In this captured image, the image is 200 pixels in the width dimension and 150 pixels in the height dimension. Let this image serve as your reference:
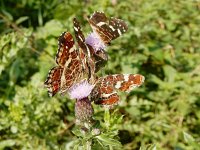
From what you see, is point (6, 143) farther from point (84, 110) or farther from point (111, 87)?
point (111, 87)

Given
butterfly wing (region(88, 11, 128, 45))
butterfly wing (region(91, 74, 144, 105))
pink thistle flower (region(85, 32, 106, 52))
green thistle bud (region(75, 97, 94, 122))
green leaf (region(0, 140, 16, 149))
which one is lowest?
green leaf (region(0, 140, 16, 149))

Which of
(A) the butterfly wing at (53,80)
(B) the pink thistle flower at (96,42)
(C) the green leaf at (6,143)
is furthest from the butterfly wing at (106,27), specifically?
(C) the green leaf at (6,143)

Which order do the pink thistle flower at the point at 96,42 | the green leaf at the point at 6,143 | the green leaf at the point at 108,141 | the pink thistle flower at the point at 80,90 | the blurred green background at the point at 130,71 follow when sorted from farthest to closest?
the blurred green background at the point at 130,71 → the green leaf at the point at 6,143 → the pink thistle flower at the point at 96,42 → the pink thistle flower at the point at 80,90 → the green leaf at the point at 108,141

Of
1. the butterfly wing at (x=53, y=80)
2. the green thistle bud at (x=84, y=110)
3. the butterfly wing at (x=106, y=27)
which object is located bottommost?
the green thistle bud at (x=84, y=110)

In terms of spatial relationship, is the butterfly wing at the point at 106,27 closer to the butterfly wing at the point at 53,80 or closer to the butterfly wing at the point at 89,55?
the butterfly wing at the point at 89,55

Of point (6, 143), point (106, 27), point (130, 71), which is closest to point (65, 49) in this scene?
point (106, 27)

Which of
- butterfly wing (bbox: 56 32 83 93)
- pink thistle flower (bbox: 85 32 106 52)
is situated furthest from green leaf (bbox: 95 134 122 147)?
pink thistle flower (bbox: 85 32 106 52)

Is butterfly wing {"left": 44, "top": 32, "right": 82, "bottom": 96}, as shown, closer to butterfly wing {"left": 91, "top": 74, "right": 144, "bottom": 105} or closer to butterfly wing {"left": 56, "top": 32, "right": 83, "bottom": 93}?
butterfly wing {"left": 56, "top": 32, "right": 83, "bottom": 93}

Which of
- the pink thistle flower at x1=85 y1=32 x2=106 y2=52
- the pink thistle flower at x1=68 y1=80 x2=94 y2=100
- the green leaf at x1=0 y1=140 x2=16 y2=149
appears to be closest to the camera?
the pink thistle flower at x1=68 y1=80 x2=94 y2=100
